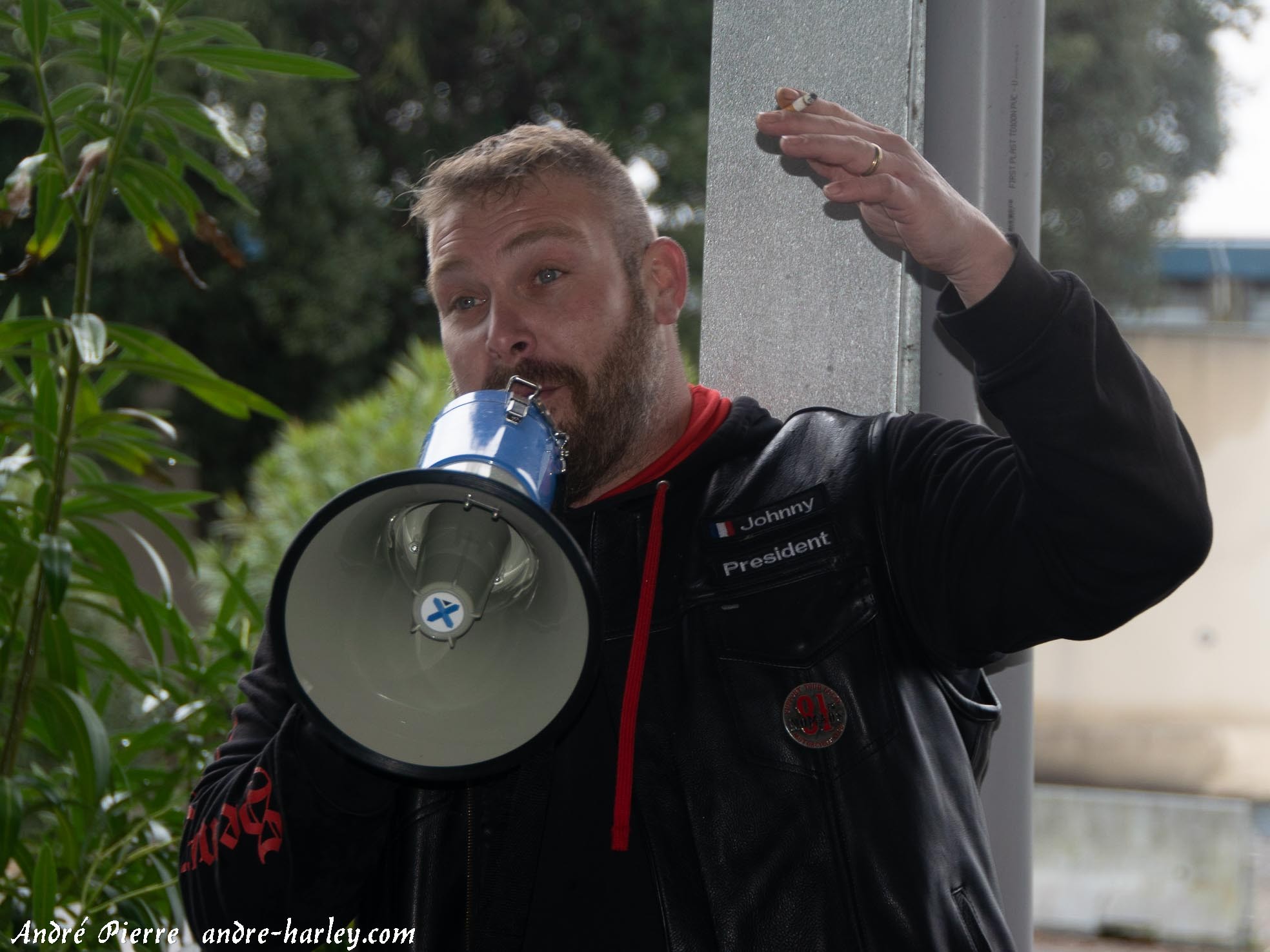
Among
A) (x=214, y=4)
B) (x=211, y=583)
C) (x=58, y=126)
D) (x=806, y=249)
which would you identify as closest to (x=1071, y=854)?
(x=211, y=583)

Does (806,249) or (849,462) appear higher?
(806,249)

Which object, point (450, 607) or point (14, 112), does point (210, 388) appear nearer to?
point (14, 112)

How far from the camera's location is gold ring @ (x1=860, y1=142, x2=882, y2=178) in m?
1.44

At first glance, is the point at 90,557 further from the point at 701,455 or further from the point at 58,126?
→ the point at 701,455

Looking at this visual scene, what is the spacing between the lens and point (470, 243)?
181cm

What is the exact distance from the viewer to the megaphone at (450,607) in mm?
1295

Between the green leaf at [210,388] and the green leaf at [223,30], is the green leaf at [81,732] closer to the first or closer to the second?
the green leaf at [210,388]

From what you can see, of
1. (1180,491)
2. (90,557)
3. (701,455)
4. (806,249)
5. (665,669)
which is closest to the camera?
(1180,491)

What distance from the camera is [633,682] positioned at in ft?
5.08

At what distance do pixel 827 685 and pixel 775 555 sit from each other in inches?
6.8

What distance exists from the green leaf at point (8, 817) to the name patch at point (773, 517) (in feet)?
3.44

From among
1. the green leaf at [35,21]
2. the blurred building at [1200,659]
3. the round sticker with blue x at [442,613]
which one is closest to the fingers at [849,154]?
the round sticker with blue x at [442,613]

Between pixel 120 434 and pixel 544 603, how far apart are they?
100 cm

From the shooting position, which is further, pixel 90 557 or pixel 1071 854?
pixel 1071 854
